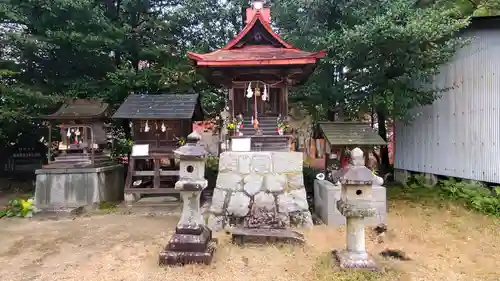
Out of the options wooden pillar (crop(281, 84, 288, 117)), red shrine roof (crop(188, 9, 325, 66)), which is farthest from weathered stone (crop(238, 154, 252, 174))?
red shrine roof (crop(188, 9, 325, 66))

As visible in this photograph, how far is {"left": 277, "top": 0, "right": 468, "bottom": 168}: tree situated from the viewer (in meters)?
10.2

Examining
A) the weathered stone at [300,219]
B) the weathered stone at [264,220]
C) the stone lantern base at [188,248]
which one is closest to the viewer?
the stone lantern base at [188,248]

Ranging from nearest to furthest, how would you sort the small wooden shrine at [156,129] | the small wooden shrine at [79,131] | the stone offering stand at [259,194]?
1. the stone offering stand at [259,194]
2. the small wooden shrine at [79,131]
3. the small wooden shrine at [156,129]

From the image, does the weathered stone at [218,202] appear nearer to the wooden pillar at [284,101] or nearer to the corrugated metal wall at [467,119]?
the wooden pillar at [284,101]

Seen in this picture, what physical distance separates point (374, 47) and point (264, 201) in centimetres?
611

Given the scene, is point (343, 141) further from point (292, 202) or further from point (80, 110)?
point (80, 110)

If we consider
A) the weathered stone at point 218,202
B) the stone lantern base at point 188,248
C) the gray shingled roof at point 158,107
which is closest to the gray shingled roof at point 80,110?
the gray shingled roof at point 158,107

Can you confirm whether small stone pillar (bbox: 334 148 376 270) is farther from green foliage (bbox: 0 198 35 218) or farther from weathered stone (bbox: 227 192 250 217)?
green foliage (bbox: 0 198 35 218)

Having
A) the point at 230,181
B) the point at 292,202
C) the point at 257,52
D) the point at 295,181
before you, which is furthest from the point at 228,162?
the point at 257,52

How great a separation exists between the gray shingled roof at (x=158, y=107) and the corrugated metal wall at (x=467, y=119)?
891 cm

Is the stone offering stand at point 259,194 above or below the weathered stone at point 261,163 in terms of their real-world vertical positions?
below

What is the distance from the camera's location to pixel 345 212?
21.7ft

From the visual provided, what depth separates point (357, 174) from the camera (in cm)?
667

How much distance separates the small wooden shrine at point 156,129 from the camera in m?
12.1
